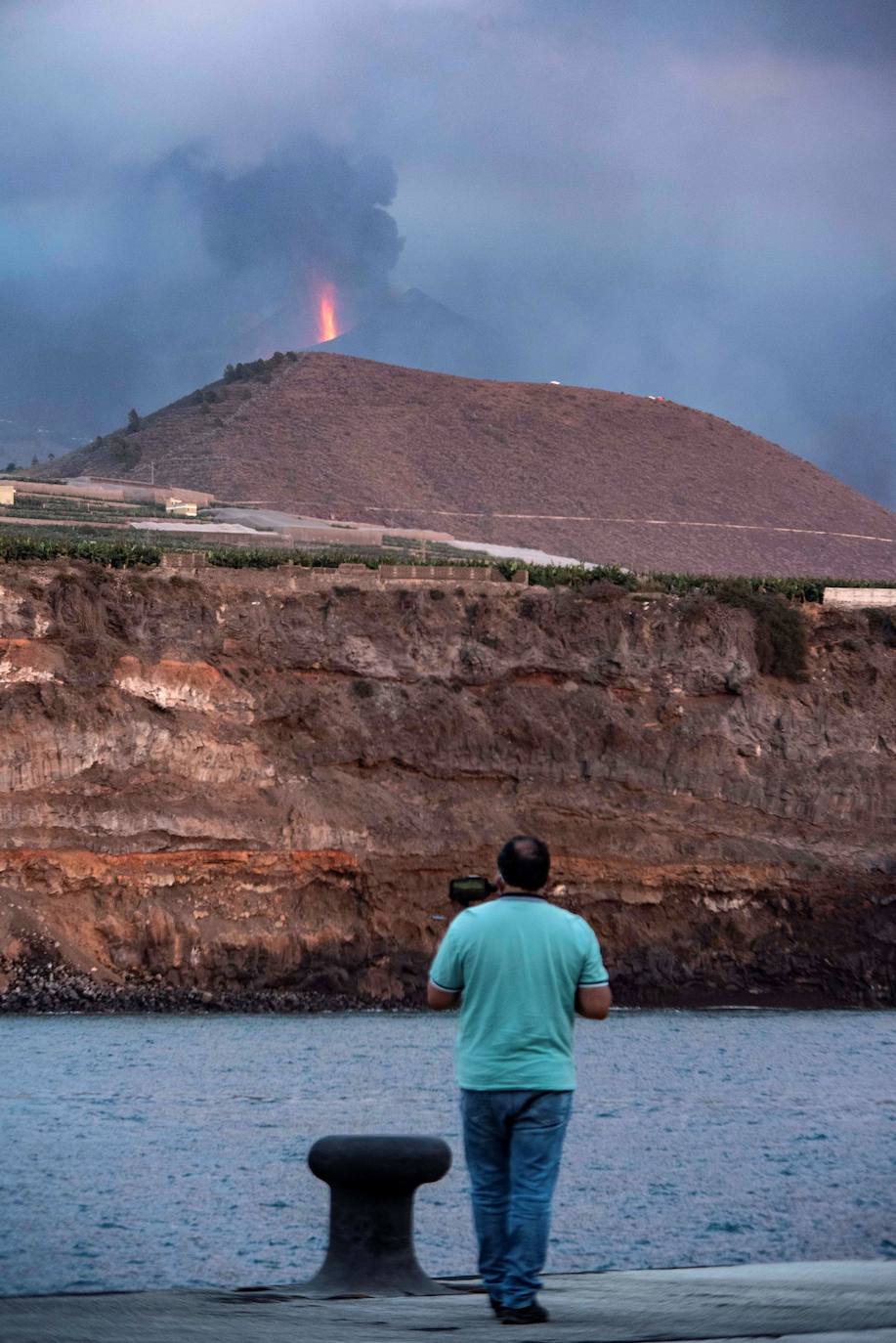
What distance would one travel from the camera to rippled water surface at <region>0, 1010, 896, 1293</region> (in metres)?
8.06

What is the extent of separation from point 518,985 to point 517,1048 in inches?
9.1

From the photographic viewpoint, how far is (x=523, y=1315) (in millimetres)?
5320

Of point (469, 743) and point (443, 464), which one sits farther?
point (443, 464)

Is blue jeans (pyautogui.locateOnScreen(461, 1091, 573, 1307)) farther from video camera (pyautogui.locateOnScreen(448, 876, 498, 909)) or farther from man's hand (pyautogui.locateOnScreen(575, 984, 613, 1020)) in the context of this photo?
video camera (pyautogui.locateOnScreen(448, 876, 498, 909))

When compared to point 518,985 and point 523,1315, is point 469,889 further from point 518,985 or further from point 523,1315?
point 523,1315

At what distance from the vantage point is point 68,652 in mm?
23625

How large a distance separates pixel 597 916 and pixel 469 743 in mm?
3717

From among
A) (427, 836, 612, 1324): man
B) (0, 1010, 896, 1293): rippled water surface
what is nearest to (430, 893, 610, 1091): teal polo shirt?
(427, 836, 612, 1324): man

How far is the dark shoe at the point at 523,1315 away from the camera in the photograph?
17.4 ft

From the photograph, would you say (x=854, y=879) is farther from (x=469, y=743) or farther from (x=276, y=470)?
(x=276, y=470)

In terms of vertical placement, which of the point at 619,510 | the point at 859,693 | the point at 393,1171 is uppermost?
the point at 619,510

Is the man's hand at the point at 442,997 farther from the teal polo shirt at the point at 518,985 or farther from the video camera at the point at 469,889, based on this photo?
the video camera at the point at 469,889

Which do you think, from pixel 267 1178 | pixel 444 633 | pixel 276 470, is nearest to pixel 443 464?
pixel 276 470

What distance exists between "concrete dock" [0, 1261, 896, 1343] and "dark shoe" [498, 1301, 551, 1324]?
0.19 feet
